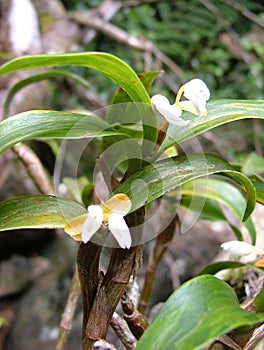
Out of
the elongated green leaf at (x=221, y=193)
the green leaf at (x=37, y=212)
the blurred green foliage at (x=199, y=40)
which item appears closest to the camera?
the green leaf at (x=37, y=212)

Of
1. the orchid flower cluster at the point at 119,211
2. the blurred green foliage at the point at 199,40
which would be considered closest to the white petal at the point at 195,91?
the orchid flower cluster at the point at 119,211

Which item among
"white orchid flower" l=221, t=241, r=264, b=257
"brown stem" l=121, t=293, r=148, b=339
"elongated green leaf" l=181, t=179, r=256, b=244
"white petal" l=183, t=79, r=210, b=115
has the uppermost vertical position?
"white petal" l=183, t=79, r=210, b=115

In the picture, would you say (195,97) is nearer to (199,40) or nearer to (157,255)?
(157,255)

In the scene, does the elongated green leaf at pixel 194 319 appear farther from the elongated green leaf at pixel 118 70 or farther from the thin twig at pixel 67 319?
the thin twig at pixel 67 319

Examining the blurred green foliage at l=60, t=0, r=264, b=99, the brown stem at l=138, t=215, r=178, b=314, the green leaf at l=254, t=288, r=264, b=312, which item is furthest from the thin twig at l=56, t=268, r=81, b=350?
the blurred green foliage at l=60, t=0, r=264, b=99

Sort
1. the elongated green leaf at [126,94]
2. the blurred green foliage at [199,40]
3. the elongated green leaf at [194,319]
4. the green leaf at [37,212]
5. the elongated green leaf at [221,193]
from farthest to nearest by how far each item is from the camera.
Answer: the blurred green foliage at [199,40]
the elongated green leaf at [221,193]
the elongated green leaf at [126,94]
the green leaf at [37,212]
the elongated green leaf at [194,319]

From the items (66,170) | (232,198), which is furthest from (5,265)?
(232,198)

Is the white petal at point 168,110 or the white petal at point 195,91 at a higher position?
the white petal at point 195,91

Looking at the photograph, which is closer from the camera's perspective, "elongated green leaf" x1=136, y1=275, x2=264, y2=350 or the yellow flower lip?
"elongated green leaf" x1=136, y1=275, x2=264, y2=350

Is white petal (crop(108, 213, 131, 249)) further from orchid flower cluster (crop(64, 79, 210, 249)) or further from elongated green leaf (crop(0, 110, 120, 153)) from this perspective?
elongated green leaf (crop(0, 110, 120, 153))
